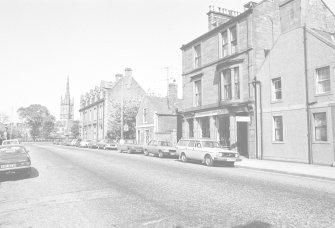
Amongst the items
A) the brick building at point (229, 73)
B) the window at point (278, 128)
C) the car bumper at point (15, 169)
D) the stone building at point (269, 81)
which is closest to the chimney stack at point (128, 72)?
the brick building at point (229, 73)

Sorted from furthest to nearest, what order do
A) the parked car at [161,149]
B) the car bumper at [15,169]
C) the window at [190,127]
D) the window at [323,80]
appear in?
the window at [190,127] < the parked car at [161,149] < the window at [323,80] < the car bumper at [15,169]

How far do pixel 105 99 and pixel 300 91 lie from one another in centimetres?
4185

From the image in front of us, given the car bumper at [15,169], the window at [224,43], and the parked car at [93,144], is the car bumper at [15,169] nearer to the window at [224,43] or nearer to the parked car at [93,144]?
the window at [224,43]

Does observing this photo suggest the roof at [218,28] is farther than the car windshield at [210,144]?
Yes

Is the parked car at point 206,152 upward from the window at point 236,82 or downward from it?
downward

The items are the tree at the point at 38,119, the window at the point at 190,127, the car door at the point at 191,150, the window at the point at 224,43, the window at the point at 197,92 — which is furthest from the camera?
the tree at the point at 38,119

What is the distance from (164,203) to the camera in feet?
24.8

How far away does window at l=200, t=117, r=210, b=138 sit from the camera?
1094 inches

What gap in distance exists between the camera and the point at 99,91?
201 feet

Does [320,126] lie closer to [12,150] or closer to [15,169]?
[15,169]

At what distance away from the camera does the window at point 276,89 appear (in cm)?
2063

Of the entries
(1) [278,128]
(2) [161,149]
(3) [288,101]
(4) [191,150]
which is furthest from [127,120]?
(3) [288,101]

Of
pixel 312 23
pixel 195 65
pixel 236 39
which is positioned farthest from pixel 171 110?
pixel 312 23

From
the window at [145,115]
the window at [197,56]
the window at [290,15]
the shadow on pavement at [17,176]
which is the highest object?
the window at [290,15]
